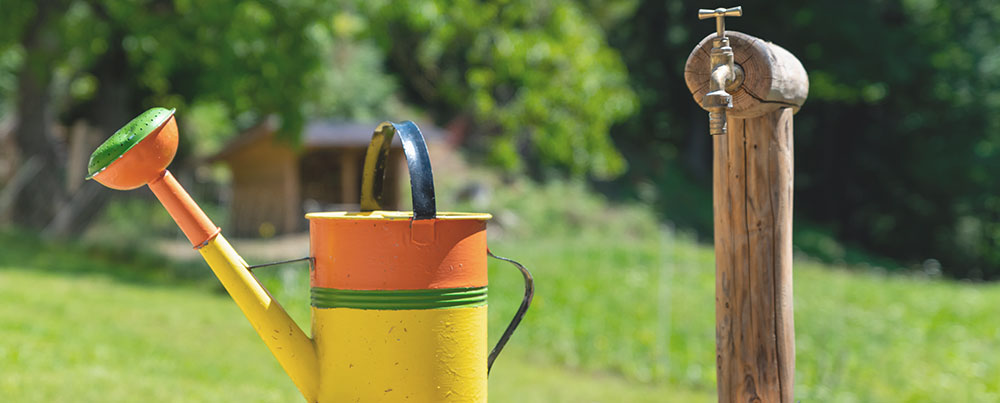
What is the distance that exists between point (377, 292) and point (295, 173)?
17035 millimetres

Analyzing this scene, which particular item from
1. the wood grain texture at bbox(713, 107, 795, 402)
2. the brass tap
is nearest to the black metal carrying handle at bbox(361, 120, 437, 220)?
the brass tap

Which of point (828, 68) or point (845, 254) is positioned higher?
point (828, 68)

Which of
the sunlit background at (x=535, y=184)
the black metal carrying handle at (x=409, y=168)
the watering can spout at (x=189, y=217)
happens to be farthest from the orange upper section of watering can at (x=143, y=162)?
the sunlit background at (x=535, y=184)

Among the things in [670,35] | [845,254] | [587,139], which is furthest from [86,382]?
[670,35]

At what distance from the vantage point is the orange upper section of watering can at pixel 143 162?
2.30 m

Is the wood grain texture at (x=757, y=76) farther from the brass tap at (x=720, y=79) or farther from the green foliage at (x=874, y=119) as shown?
the green foliage at (x=874, y=119)

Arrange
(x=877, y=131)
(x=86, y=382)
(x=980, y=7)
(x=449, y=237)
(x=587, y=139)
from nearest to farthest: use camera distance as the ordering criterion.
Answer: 1. (x=449, y=237)
2. (x=86, y=382)
3. (x=587, y=139)
4. (x=980, y=7)
5. (x=877, y=131)

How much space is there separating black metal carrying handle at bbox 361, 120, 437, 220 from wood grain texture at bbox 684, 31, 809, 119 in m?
0.86

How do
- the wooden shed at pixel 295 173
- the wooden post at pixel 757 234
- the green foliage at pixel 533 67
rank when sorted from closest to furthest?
the wooden post at pixel 757 234, the green foliage at pixel 533 67, the wooden shed at pixel 295 173

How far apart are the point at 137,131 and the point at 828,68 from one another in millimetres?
23435

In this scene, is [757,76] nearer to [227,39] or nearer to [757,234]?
[757,234]

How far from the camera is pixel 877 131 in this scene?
26094 millimetres

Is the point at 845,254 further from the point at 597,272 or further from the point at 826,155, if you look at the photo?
the point at 597,272

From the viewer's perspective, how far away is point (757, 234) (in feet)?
9.09
